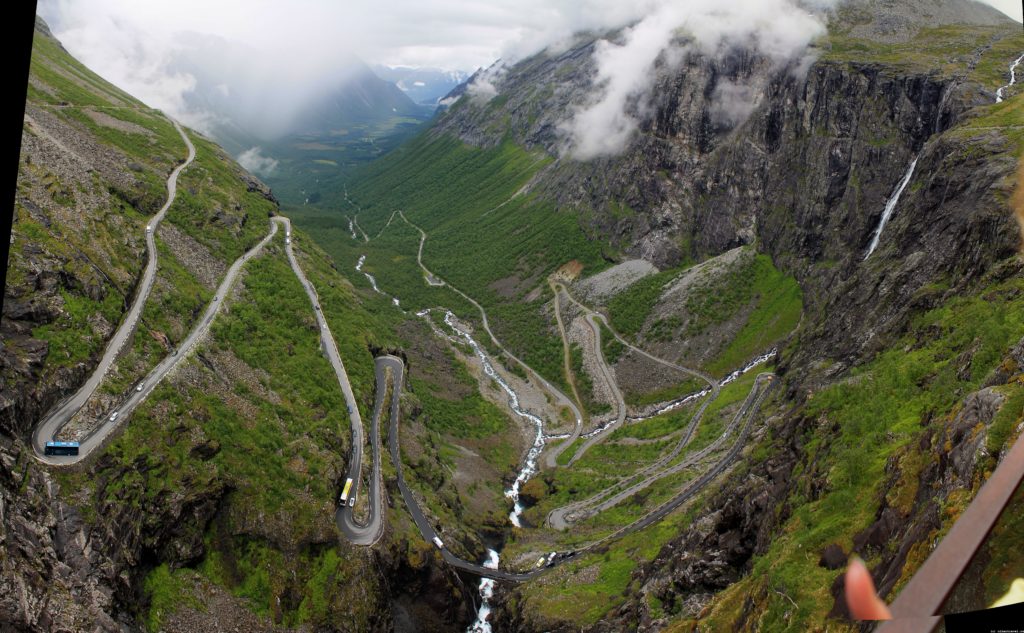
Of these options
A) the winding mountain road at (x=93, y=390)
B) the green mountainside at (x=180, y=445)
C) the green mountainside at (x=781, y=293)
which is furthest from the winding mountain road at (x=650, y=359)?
the winding mountain road at (x=93, y=390)

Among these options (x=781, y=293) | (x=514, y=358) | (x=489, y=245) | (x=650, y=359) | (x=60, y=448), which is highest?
(x=60, y=448)

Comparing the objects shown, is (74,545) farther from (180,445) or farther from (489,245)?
(489,245)

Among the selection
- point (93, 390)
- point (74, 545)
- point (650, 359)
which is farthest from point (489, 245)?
point (74, 545)

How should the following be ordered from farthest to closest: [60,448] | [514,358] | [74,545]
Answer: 1. [514,358]
2. [60,448]
3. [74,545]

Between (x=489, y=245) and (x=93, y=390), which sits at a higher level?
(x=93, y=390)

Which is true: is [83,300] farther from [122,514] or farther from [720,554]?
[720,554]

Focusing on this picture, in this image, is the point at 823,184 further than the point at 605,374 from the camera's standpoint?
No

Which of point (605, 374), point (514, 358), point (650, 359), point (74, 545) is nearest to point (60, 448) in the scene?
point (74, 545)

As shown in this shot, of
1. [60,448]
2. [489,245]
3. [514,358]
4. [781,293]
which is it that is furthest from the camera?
[489,245]

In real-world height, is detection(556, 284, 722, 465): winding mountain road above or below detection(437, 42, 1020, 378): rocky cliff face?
below

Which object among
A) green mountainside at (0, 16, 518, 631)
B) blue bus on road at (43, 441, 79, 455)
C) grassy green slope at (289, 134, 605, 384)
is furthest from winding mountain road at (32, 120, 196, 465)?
grassy green slope at (289, 134, 605, 384)

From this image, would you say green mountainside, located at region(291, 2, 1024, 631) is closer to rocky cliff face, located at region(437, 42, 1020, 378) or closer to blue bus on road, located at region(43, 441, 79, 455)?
rocky cliff face, located at region(437, 42, 1020, 378)
